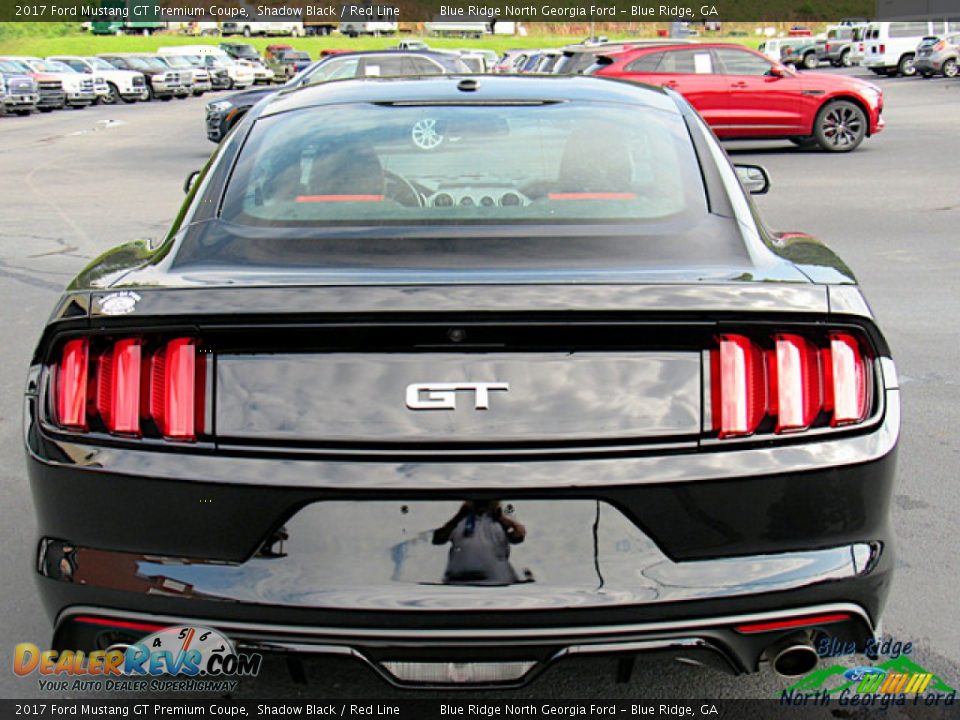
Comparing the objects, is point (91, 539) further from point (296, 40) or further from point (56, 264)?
point (296, 40)

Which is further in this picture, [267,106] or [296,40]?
[296,40]

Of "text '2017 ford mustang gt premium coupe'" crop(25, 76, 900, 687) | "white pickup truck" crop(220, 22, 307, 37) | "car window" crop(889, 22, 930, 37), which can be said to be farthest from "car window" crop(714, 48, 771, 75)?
"white pickup truck" crop(220, 22, 307, 37)

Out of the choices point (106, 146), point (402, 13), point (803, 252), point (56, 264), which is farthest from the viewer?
point (402, 13)

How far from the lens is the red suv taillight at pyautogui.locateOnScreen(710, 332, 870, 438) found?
2740mm

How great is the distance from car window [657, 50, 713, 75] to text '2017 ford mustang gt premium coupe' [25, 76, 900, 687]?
56.8 feet

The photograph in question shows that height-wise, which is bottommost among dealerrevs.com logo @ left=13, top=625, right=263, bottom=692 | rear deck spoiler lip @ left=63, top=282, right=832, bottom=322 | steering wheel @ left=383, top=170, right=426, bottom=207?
dealerrevs.com logo @ left=13, top=625, right=263, bottom=692

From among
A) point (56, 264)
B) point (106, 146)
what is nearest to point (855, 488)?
point (56, 264)

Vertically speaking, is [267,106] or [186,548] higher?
[267,106]

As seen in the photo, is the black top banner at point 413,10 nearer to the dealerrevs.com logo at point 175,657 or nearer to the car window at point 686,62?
the car window at point 686,62

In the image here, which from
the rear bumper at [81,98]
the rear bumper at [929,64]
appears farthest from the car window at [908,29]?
the rear bumper at [81,98]

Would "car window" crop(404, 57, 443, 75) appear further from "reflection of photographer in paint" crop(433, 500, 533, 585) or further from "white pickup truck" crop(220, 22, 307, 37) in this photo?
"white pickup truck" crop(220, 22, 307, 37)

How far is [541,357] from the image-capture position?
271 cm

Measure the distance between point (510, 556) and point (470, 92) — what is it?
2093 mm

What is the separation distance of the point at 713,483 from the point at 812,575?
1.03 ft
